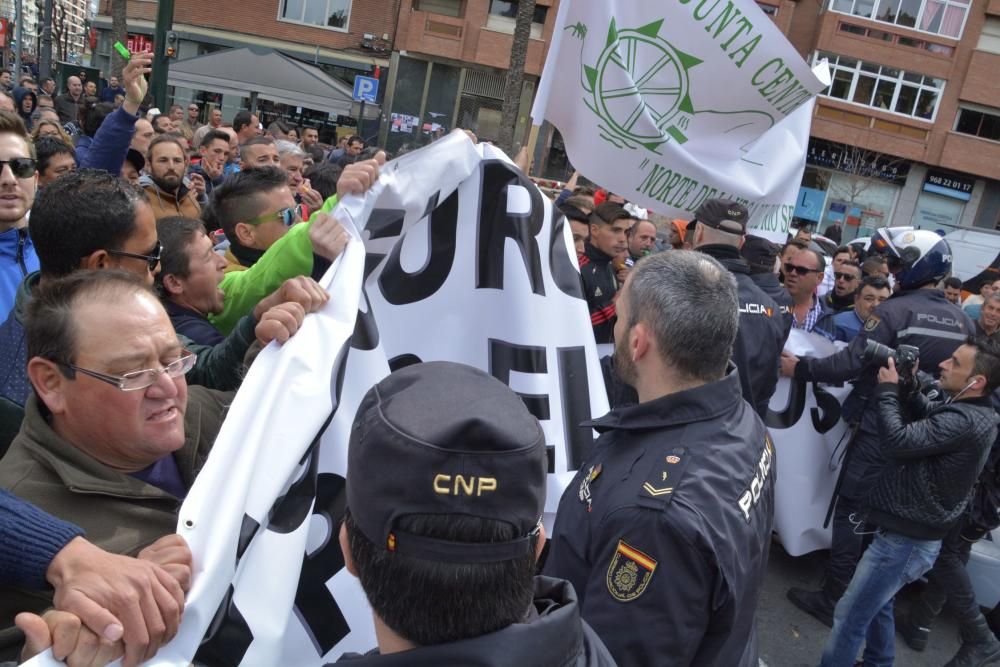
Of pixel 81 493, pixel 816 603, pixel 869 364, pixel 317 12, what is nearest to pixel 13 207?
pixel 81 493

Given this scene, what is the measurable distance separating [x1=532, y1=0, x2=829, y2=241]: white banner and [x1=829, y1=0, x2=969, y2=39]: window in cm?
3009

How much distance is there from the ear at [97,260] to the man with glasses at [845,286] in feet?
17.1

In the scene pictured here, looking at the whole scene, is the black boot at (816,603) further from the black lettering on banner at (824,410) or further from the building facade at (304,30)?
the building facade at (304,30)

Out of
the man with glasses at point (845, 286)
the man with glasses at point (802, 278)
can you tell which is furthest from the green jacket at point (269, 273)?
the man with glasses at point (845, 286)

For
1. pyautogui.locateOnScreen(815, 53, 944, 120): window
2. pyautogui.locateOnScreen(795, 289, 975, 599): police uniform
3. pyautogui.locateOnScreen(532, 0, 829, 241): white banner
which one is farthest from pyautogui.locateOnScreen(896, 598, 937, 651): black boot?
pyautogui.locateOnScreen(815, 53, 944, 120): window

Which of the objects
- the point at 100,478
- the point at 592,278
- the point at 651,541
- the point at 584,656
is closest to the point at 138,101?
the point at 592,278

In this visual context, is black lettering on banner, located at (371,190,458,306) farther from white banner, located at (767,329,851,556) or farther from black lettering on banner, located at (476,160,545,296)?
white banner, located at (767,329,851,556)

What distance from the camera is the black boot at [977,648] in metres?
4.01

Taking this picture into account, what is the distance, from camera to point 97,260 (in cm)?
224

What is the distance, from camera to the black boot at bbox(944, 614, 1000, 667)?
4.01m

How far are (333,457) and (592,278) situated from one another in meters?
2.93

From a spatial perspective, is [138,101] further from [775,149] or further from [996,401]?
[996,401]

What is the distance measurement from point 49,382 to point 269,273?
100cm

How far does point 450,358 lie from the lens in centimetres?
255
